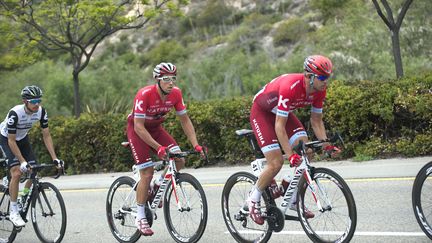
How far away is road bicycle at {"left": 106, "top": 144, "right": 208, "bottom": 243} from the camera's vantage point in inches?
268

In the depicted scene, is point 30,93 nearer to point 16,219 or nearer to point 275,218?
point 16,219

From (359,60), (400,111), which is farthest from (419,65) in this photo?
(400,111)

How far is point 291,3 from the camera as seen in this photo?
270 ft

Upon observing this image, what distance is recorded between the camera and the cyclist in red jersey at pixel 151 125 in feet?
22.9

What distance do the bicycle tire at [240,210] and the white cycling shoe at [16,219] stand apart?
2.87 meters

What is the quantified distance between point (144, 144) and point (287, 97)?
2.18 metres

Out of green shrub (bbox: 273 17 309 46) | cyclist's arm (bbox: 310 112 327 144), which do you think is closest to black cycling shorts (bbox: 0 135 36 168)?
cyclist's arm (bbox: 310 112 327 144)

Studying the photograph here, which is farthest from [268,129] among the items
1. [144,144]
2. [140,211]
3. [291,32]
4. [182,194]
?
[291,32]

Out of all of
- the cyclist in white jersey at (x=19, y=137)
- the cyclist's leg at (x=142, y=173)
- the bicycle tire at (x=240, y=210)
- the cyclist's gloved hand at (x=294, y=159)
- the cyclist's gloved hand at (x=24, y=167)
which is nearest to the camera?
the cyclist's gloved hand at (x=294, y=159)

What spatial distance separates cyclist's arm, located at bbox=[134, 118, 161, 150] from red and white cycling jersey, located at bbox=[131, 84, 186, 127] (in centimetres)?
7

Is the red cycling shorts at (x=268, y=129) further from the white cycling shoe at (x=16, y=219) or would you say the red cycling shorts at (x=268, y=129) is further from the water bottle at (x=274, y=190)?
the white cycling shoe at (x=16, y=219)

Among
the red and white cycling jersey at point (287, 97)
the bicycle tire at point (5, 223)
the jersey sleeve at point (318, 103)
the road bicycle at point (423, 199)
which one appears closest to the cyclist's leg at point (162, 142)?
the red and white cycling jersey at point (287, 97)

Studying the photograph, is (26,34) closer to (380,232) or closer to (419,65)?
(380,232)

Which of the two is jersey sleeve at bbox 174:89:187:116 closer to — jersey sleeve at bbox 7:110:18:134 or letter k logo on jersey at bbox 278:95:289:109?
letter k logo on jersey at bbox 278:95:289:109
